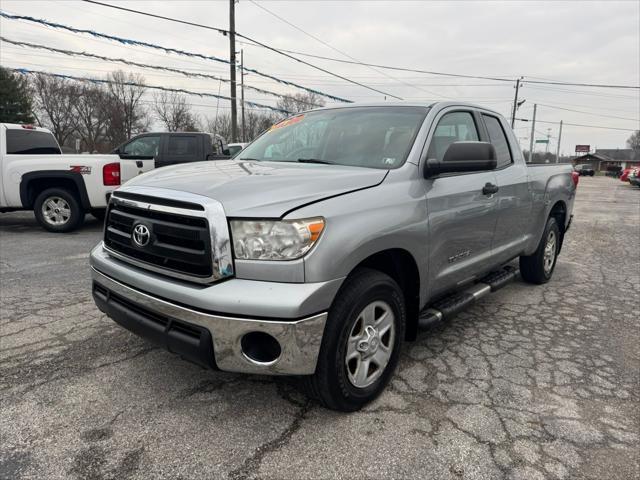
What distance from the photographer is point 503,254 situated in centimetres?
404

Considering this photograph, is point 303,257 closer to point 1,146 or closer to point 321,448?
point 321,448

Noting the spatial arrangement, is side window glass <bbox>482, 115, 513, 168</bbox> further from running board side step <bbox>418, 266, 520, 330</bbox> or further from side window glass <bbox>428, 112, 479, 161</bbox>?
running board side step <bbox>418, 266, 520, 330</bbox>

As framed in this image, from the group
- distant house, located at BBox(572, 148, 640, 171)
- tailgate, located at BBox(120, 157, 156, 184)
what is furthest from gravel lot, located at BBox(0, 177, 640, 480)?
distant house, located at BBox(572, 148, 640, 171)

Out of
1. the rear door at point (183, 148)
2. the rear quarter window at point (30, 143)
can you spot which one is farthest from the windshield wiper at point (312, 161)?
the rear door at point (183, 148)

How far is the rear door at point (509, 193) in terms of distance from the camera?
12.6ft

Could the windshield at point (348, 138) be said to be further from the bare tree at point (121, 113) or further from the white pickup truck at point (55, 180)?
the bare tree at point (121, 113)

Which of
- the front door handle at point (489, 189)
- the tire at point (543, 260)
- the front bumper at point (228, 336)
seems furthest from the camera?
the tire at point (543, 260)

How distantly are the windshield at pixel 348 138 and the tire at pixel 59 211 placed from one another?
5.51m

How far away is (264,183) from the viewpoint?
2.43 m

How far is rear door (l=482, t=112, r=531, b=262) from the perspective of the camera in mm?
3840

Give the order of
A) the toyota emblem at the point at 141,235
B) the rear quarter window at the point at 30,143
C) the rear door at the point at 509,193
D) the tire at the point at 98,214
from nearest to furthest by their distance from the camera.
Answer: the toyota emblem at the point at 141,235, the rear door at the point at 509,193, the rear quarter window at the point at 30,143, the tire at the point at 98,214

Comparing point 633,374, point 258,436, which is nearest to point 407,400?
point 258,436

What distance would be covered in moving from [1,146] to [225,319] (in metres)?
7.88

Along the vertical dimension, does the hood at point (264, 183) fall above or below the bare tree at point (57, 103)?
below
